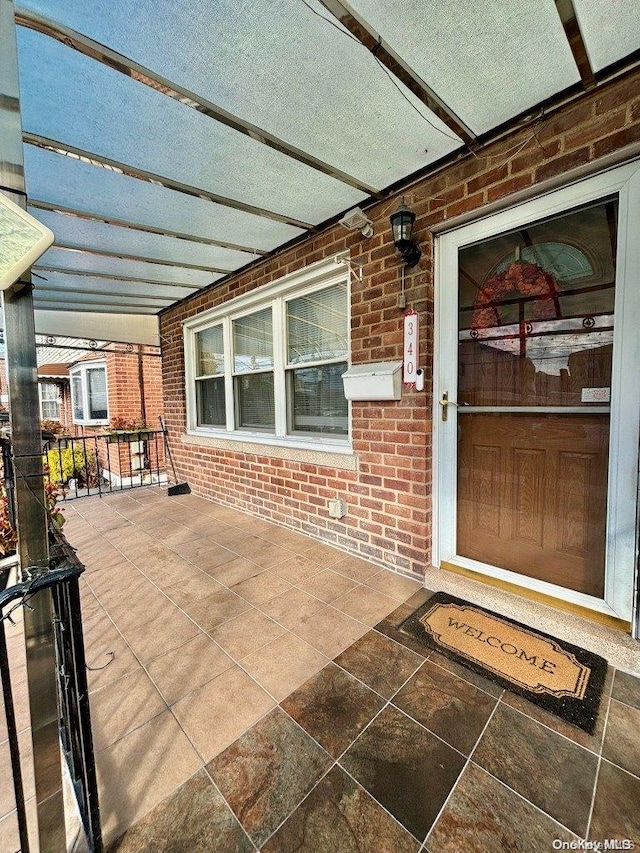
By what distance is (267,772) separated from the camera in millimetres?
1219

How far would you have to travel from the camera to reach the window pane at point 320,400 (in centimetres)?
310

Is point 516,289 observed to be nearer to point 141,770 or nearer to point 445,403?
point 445,403

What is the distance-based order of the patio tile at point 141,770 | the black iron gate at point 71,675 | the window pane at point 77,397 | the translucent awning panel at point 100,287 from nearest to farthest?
the black iron gate at point 71,675, the patio tile at point 141,770, the translucent awning panel at point 100,287, the window pane at point 77,397

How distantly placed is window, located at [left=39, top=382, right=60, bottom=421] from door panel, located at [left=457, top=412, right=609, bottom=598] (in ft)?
40.3

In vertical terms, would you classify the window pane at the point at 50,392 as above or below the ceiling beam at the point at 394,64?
below

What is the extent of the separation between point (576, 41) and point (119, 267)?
141 inches

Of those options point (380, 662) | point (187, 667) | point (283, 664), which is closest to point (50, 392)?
point (187, 667)

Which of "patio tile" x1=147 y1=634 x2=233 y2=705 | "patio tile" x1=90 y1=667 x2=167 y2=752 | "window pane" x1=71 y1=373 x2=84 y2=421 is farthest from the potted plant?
"patio tile" x1=90 y1=667 x2=167 y2=752

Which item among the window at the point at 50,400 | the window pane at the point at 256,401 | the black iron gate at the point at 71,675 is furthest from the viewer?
the window at the point at 50,400

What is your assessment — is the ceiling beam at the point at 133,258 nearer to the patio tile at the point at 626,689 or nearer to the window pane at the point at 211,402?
the window pane at the point at 211,402

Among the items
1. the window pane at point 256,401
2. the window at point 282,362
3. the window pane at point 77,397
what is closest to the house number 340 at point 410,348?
the window at point 282,362

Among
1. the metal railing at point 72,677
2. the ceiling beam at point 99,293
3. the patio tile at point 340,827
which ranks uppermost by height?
the ceiling beam at point 99,293

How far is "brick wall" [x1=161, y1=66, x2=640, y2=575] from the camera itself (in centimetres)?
169

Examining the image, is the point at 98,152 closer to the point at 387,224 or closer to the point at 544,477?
the point at 387,224
